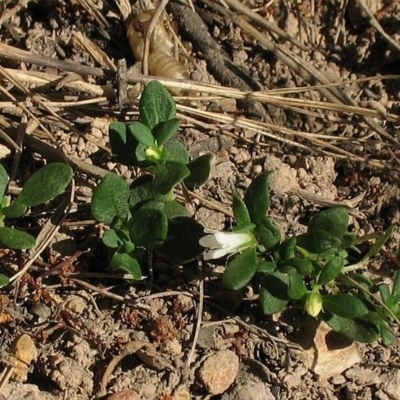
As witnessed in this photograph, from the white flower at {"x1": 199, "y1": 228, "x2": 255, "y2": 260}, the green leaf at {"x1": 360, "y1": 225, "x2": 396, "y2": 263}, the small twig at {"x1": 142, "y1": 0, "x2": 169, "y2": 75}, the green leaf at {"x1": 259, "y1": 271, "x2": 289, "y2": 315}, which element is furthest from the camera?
the small twig at {"x1": 142, "y1": 0, "x2": 169, "y2": 75}

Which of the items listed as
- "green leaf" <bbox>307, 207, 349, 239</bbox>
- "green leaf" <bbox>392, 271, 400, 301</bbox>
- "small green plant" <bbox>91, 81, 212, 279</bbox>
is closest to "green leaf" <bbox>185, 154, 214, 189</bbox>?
"small green plant" <bbox>91, 81, 212, 279</bbox>

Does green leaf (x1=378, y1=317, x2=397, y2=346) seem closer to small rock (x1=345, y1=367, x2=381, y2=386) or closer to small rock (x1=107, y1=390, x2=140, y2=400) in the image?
small rock (x1=345, y1=367, x2=381, y2=386)

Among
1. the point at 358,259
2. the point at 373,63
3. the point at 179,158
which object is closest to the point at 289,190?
the point at 358,259

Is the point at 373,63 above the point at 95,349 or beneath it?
above

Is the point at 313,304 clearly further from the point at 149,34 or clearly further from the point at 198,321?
the point at 149,34

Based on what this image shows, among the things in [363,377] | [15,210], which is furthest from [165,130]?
[363,377]

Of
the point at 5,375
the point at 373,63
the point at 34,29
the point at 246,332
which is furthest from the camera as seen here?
the point at 373,63

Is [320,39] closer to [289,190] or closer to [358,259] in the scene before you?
[289,190]
